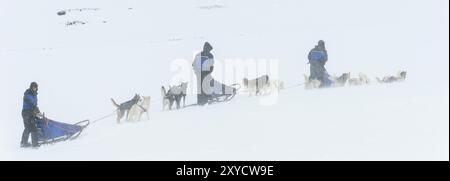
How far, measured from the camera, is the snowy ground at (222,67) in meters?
9.41

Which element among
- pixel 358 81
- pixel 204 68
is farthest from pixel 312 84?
pixel 204 68

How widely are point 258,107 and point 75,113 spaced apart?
13.8ft

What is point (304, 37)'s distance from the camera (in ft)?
82.3

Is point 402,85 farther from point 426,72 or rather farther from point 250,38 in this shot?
point 250,38

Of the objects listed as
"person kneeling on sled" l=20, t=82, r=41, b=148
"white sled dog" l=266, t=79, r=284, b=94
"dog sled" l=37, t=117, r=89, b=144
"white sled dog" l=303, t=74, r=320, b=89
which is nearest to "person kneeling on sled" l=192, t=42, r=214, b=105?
"white sled dog" l=266, t=79, r=284, b=94

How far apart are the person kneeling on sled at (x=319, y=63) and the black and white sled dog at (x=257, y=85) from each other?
1.24 meters

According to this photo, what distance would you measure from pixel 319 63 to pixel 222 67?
535cm

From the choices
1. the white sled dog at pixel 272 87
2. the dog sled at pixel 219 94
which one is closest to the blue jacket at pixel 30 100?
the dog sled at pixel 219 94

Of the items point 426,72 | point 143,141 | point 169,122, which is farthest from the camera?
point 426,72

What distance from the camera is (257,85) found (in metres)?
12.9

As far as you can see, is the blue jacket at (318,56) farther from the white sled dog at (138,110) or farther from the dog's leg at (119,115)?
the dog's leg at (119,115)

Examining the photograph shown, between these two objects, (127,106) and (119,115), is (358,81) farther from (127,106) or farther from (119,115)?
(119,115)
